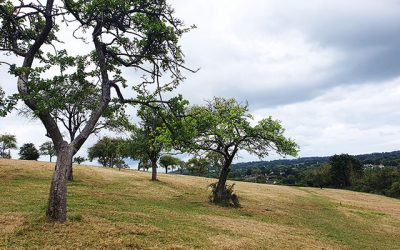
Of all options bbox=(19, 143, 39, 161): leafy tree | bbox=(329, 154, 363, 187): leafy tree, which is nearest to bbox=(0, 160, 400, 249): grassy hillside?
bbox=(19, 143, 39, 161): leafy tree

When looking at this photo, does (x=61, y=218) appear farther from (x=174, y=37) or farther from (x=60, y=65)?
(x=174, y=37)

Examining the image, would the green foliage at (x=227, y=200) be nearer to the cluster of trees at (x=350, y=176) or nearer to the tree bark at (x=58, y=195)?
the tree bark at (x=58, y=195)

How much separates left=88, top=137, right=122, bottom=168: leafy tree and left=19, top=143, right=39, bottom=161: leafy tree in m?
17.6

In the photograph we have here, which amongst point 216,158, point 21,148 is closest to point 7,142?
point 21,148

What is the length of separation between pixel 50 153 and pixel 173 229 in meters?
115

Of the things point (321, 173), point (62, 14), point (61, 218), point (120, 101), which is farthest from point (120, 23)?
point (321, 173)

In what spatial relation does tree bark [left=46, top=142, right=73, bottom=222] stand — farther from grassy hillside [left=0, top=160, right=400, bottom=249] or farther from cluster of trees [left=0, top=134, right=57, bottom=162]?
cluster of trees [left=0, top=134, right=57, bottom=162]

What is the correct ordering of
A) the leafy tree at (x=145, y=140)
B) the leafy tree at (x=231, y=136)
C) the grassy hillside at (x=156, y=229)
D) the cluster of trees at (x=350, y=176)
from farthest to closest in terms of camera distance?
the cluster of trees at (x=350, y=176) < the leafy tree at (x=145, y=140) < the leafy tree at (x=231, y=136) < the grassy hillside at (x=156, y=229)

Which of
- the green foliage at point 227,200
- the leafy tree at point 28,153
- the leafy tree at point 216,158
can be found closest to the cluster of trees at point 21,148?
the leafy tree at point 28,153

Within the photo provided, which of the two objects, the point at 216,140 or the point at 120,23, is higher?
the point at 120,23

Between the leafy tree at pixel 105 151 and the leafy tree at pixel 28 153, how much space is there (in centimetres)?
1760

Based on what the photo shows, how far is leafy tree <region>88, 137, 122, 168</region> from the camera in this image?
99.7 metres

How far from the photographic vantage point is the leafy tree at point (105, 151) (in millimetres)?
99688

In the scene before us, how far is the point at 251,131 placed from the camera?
1391 inches
